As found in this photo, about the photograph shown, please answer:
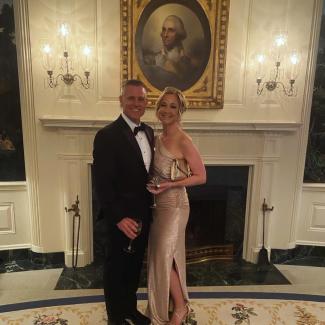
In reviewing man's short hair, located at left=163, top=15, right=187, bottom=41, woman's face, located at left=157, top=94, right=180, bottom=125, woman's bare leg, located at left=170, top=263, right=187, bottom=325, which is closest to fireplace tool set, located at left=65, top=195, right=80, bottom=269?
woman's bare leg, located at left=170, top=263, right=187, bottom=325

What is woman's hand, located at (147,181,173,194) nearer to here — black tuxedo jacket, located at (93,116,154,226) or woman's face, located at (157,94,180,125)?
black tuxedo jacket, located at (93,116,154,226)

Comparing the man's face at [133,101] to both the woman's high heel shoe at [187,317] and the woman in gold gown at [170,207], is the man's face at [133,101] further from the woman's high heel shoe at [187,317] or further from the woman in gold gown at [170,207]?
the woman's high heel shoe at [187,317]

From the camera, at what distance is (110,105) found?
2.91 m

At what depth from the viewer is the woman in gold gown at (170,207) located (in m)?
1.83

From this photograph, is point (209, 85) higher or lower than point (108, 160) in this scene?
higher

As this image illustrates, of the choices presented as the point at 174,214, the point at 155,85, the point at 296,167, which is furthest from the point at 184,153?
the point at 296,167

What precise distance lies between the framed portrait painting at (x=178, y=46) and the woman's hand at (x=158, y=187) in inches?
51.8

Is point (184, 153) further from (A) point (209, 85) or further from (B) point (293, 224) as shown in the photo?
(B) point (293, 224)

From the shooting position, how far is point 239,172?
3.23 metres

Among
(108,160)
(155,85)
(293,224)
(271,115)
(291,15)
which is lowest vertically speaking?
(293,224)

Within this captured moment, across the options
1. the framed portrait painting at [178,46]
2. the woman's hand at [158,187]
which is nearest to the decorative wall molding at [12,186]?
the framed portrait painting at [178,46]

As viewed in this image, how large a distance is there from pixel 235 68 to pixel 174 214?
66.8 inches

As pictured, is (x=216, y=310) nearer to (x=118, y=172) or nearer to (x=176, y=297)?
(x=176, y=297)

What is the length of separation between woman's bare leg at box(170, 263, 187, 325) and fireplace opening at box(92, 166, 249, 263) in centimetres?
132
